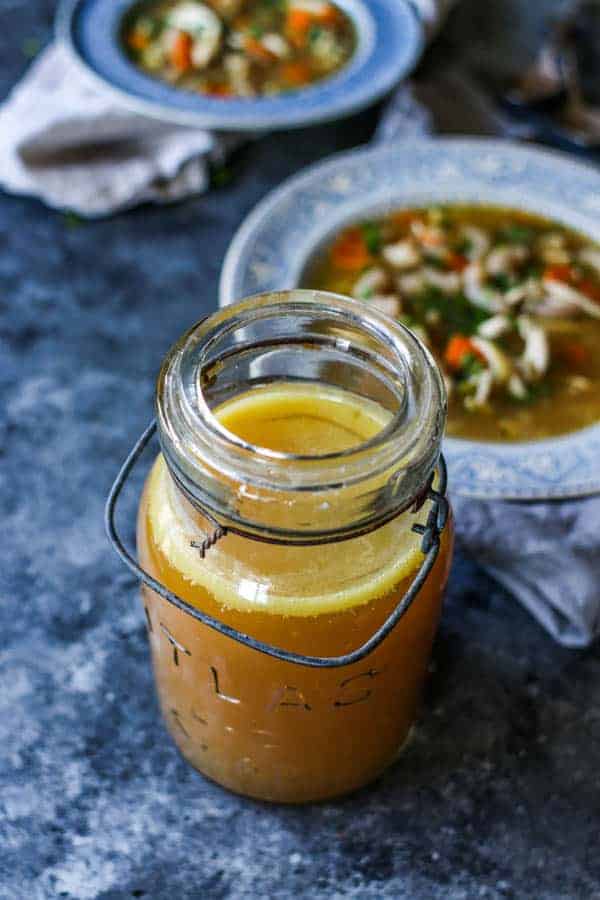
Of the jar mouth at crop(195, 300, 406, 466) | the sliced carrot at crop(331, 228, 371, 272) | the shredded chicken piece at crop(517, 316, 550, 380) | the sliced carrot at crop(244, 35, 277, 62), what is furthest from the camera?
the sliced carrot at crop(244, 35, 277, 62)

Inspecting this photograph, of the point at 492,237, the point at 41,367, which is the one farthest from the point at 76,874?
the point at 492,237

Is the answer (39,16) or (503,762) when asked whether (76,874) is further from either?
(39,16)

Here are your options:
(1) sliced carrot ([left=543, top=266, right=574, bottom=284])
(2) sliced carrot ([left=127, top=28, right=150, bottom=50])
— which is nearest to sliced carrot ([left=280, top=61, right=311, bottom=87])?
(2) sliced carrot ([left=127, top=28, right=150, bottom=50])

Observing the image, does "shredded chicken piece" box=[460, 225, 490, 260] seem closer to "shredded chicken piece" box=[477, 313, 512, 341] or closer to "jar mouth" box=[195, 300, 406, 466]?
"shredded chicken piece" box=[477, 313, 512, 341]

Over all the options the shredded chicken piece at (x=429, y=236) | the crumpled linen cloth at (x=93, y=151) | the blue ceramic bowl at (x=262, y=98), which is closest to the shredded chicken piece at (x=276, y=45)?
the blue ceramic bowl at (x=262, y=98)

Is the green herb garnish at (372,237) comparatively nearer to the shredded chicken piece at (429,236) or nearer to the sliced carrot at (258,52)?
the shredded chicken piece at (429,236)

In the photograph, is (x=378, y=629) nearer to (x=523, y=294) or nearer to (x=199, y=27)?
(x=523, y=294)
